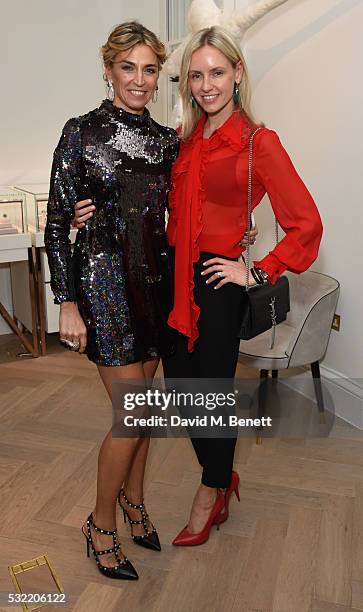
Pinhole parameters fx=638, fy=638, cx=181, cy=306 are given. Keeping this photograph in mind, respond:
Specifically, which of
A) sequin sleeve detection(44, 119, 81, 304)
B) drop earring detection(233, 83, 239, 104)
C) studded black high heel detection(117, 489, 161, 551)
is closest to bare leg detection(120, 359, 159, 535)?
studded black high heel detection(117, 489, 161, 551)

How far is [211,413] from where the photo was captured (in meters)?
2.21

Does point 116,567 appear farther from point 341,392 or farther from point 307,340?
point 341,392

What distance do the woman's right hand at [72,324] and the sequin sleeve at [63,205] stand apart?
0.09ft

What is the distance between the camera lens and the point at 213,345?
205 cm

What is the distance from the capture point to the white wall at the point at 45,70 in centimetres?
429

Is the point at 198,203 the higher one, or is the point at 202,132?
the point at 202,132

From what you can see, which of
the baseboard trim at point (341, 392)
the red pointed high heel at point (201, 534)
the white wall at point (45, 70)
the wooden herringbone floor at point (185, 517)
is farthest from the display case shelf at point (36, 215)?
the red pointed high heel at point (201, 534)

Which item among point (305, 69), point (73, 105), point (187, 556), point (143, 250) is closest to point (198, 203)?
point (143, 250)

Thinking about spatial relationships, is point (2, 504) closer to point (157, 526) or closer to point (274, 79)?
point (157, 526)

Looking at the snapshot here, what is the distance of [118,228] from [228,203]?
348 millimetres

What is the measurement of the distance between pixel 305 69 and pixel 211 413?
2.10 metres

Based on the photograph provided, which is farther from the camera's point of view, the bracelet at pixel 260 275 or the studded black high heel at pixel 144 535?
the studded black high heel at pixel 144 535

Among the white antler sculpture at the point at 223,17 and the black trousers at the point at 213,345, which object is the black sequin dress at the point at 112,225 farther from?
the white antler sculpture at the point at 223,17

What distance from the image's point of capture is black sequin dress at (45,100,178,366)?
Result: 1819 millimetres
